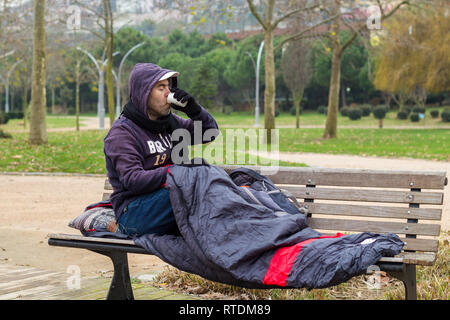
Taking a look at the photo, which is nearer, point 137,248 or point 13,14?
point 137,248

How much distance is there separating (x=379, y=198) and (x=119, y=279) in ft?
5.34

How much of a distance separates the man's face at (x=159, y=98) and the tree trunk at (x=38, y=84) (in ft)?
44.5

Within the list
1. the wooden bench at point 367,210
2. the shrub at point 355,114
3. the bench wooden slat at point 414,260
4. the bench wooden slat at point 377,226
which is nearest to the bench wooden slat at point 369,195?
the wooden bench at point 367,210

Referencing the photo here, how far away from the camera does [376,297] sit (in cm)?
371

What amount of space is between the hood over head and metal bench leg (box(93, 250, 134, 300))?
870 mm

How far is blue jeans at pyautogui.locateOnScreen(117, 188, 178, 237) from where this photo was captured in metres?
3.42

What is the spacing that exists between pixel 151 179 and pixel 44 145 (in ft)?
44.2

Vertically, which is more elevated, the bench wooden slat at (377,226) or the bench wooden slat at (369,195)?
the bench wooden slat at (369,195)

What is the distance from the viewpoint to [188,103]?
3.82 m

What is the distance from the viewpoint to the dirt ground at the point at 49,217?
5094 mm

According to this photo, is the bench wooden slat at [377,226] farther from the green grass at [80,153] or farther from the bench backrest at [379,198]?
the green grass at [80,153]

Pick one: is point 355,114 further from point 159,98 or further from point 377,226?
point 159,98
